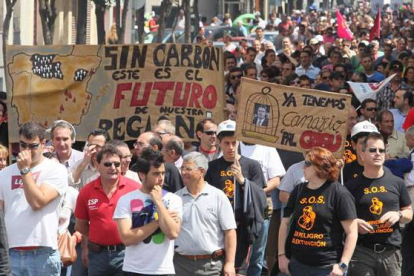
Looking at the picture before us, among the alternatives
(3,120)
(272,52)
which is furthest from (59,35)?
(3,120)

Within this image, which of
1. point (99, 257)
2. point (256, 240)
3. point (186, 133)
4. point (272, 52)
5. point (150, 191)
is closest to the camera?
point (150, 191)

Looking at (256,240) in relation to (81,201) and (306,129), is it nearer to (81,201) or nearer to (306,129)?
(306,129)

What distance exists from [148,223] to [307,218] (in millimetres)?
1182

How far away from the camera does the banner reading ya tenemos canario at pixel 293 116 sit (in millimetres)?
11578

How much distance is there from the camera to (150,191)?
9195mm

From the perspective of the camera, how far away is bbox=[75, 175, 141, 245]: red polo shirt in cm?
984

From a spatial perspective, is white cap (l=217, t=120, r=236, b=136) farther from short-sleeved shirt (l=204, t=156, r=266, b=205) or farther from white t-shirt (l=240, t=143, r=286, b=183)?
white t-shirt (l=240, t=143, r=286, b=183)

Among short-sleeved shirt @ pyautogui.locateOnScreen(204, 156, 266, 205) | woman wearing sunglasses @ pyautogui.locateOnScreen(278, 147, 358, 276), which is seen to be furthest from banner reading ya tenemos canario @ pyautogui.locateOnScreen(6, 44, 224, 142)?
woman wearing sunglasses @ pyautogui.locateOnScreen(278, 147, 358, 276)

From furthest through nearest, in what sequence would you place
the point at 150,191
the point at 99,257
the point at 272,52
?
the point at 272,52 < the point at 99,257 < the point at 150,191

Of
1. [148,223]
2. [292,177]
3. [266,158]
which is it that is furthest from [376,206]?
[266,158]

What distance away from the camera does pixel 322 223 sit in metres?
9.48

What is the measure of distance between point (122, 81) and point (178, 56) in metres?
0.62

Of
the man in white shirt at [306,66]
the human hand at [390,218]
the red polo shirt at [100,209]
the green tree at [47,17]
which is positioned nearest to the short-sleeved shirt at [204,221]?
the red polo shirt at [100,209]

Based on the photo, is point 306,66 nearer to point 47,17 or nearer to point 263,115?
point 263,115
